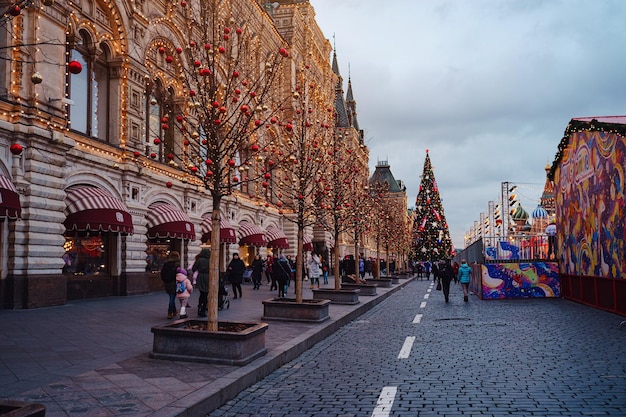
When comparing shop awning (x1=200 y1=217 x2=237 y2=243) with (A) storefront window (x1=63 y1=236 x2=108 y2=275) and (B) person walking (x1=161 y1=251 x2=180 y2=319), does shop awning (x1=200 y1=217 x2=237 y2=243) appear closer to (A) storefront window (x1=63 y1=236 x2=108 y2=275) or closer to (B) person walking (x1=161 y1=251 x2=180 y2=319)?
(A) storefront window (x1=63 y1=236 x2=108 y2=275)

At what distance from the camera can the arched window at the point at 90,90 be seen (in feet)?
67.5

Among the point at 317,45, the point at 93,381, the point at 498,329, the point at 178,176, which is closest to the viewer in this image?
the point at 93,381

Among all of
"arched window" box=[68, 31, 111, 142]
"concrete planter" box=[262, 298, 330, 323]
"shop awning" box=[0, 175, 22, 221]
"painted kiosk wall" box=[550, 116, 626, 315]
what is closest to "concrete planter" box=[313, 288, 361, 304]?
"concrete planter" box=[262, 298, 330, 323]

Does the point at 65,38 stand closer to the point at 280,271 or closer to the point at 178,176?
the point at 178,176

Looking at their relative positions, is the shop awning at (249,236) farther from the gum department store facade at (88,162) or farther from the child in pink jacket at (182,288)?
the child in pink jacket at (182,288)

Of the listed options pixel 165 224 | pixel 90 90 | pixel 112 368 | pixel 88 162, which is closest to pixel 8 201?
pixel 88 162

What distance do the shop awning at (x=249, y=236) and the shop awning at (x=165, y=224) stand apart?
10030 mm

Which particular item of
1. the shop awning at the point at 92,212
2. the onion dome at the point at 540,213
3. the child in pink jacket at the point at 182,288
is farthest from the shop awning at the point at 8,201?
the onion dome at the point at 540,213

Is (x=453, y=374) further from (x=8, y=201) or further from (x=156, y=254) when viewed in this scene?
(x=156, y=254)

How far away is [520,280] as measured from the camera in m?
24.0

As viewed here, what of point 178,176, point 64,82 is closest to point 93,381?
point 64,82

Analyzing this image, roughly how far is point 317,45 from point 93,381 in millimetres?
50013

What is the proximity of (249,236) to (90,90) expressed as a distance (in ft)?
50.1

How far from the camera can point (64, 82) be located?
18484 mm
